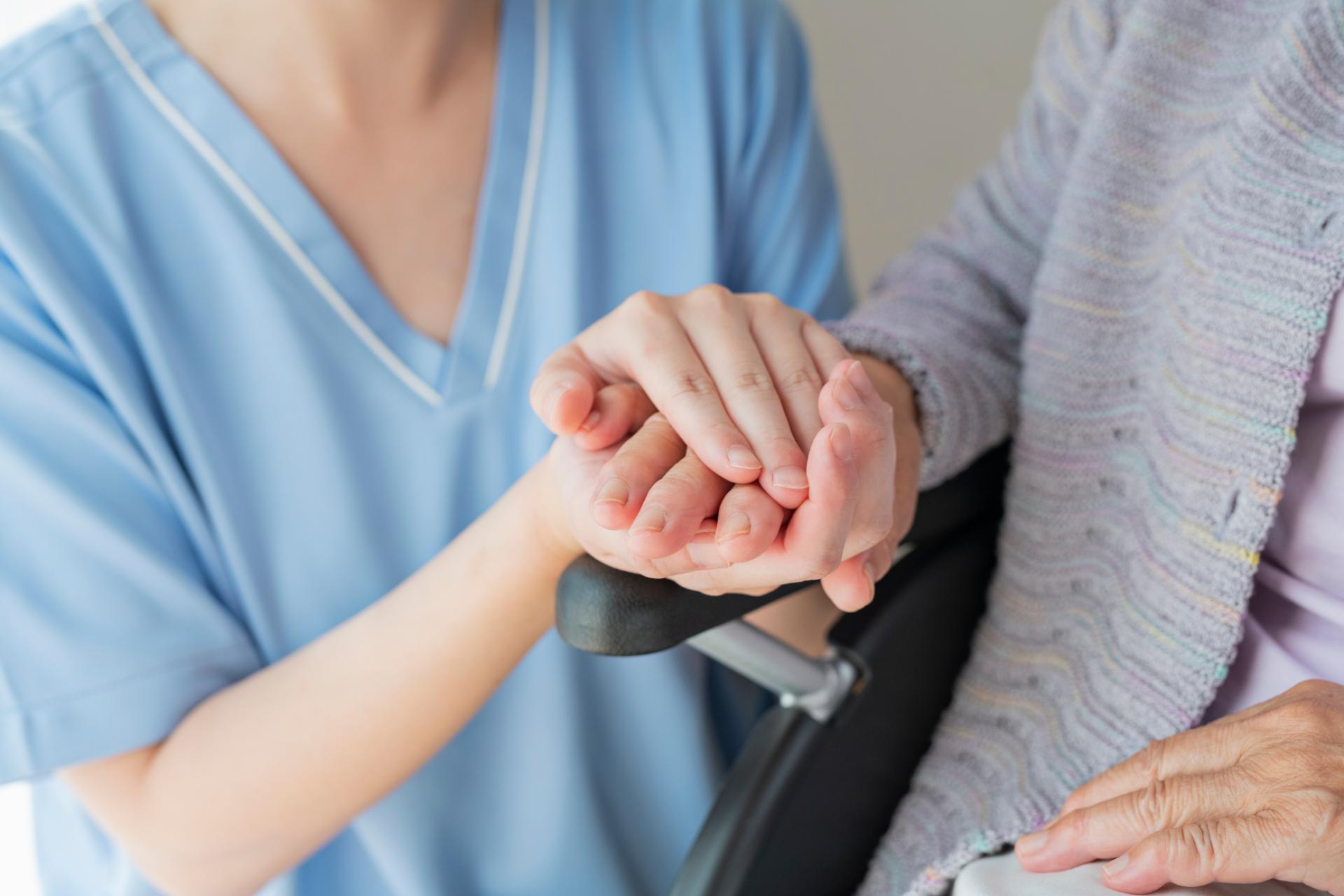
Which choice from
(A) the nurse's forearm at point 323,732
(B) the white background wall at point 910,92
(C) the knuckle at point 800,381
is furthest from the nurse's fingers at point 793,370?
(B) the white background wall at point 910,92

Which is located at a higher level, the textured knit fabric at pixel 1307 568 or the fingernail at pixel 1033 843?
the textured knit fabric at pixel 1307 568

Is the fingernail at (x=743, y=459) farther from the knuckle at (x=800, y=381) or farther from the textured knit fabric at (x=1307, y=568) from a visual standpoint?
the textured knit fabric at (x=1307, y=568)

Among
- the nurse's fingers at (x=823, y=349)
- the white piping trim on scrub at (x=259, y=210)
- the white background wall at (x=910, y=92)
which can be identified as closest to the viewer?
the nurse's fingers at (x=823, y=349)

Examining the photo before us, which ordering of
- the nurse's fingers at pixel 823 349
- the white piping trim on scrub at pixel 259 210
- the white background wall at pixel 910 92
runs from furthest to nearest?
the white background wall at pixel 910 92, the white piping trim on scrub at pixel 259 210, the nurse's fingers at pixel 823 349

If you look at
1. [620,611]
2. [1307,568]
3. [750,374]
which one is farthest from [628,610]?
[1307,568]

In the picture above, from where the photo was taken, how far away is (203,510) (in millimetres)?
580

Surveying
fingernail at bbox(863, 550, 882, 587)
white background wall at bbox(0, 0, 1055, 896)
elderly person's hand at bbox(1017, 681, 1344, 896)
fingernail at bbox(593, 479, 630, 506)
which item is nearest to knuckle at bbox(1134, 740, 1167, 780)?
elderly person's hand at bbox(1017, 681, 1344, 896)

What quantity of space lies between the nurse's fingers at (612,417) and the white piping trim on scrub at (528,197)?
0.66 feet

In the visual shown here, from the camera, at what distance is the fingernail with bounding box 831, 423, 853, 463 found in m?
0.38

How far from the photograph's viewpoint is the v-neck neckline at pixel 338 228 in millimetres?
606

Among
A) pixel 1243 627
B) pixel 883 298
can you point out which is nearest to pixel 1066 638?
pixel 1243 627

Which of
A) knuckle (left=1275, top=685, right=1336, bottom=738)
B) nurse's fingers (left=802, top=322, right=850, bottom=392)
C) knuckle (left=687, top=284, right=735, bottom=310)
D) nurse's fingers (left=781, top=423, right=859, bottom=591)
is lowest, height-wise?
knuckle (left=1275, top=685, right=1336, bottom=738)

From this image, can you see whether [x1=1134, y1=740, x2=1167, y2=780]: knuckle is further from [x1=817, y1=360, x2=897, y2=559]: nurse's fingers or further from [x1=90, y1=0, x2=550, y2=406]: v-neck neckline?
[x1=90, y1=0, x2=550, y2=406]: v-neck neckline

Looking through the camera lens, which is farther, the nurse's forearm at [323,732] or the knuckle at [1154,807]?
the nurse's forearm at [323,732]
